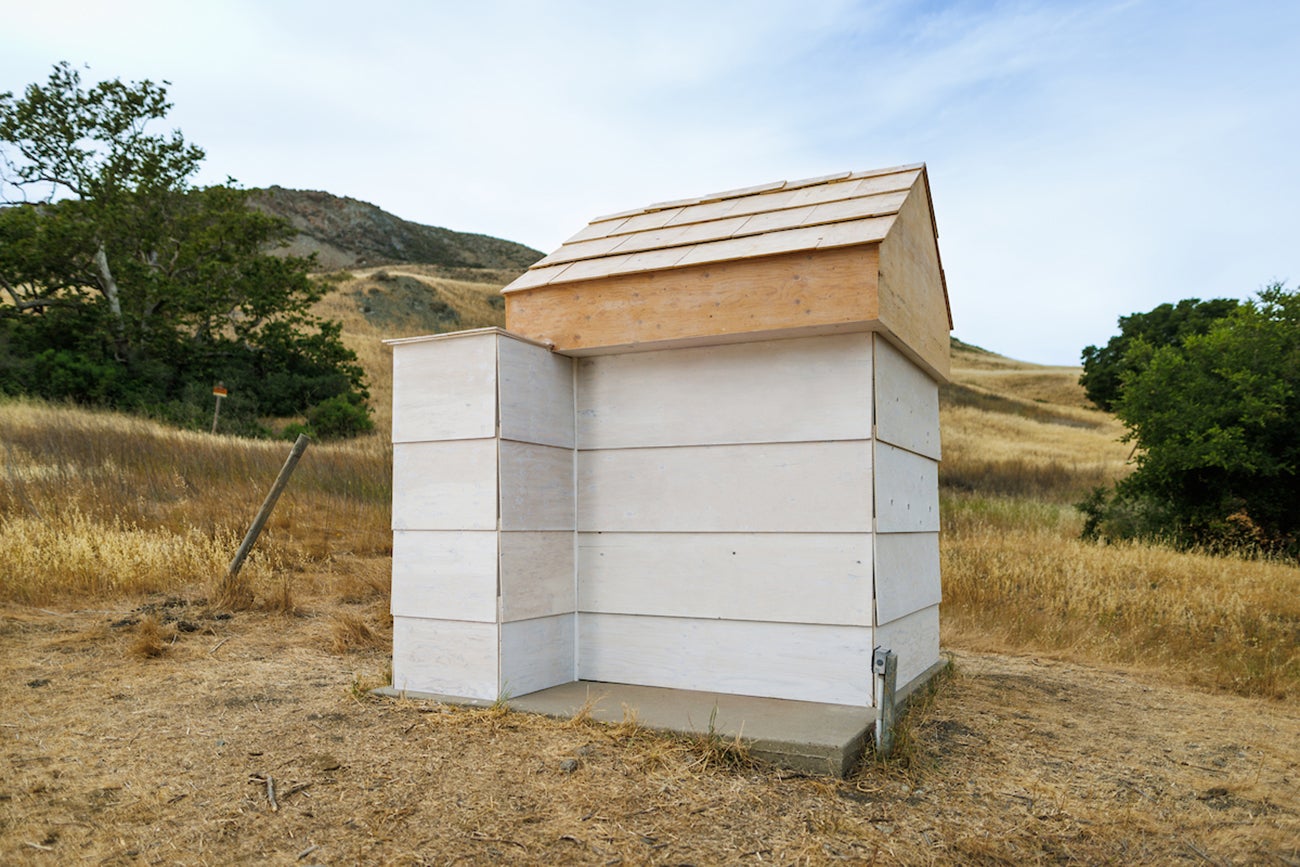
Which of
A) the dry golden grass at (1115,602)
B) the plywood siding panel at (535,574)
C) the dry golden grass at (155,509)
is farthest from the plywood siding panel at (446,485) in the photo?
the dry golden grass at (1115,602)

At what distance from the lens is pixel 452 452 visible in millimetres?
4453

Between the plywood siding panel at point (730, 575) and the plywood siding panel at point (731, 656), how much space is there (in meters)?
0.07

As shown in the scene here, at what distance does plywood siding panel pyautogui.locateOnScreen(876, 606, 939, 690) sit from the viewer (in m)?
4.43

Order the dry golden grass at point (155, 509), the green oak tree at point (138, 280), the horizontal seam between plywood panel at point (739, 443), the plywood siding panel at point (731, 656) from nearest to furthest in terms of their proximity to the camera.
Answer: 1. the plywood siding panel at point (731, 656)
2. the horizontal seam between plywood panel at point (739, 443)
3. the dry golden grass at point (155, 509)
4. the green oak tree at point (138, 280)

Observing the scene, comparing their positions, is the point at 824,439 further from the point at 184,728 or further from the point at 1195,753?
the point at 184,728

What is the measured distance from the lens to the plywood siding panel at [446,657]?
4.29 m

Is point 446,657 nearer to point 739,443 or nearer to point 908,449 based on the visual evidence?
point 739,443

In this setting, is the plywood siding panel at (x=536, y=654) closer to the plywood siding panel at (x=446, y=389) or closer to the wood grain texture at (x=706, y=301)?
the plywood siding panel at (x=446, y=389)

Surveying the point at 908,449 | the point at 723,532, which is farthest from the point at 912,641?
the point at 723,532

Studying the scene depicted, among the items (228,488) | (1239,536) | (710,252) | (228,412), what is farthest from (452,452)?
(228,412)

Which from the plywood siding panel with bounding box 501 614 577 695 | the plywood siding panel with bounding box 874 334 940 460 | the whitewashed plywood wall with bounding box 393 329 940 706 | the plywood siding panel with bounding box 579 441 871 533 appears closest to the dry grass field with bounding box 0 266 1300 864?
the plywood siding panel with bounding box 501 614 577 695

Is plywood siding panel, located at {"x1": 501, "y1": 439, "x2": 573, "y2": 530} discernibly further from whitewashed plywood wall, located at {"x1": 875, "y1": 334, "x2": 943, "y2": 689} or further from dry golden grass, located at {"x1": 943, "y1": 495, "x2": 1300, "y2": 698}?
dry golden grass, located at {"x1": 943, "y1": 495, "x2": 1300, "y2": 698}

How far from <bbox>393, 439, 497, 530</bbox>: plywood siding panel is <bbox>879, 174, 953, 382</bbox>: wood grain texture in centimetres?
210

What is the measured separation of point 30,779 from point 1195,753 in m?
5.43
